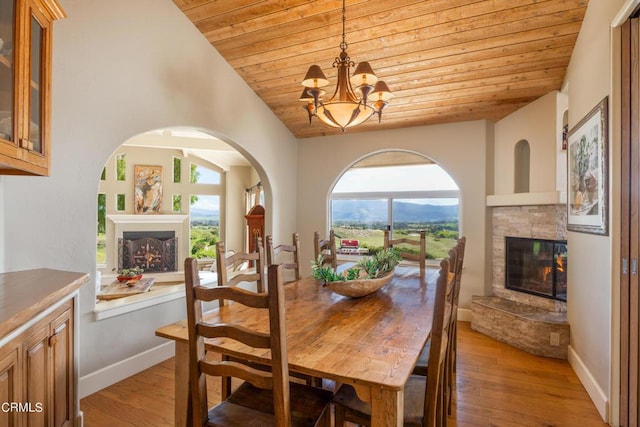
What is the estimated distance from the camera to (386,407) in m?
1.11

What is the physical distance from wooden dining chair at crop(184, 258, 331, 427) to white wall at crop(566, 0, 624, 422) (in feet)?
6.31

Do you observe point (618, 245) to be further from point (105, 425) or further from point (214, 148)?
point (214, 148)

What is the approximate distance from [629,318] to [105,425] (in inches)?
126

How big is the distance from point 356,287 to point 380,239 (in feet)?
9.76

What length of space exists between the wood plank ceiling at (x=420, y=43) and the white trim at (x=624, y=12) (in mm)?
689

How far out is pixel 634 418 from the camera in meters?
1.92

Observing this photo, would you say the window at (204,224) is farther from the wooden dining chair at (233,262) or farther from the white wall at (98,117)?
the wooden dining chair at (233,262)

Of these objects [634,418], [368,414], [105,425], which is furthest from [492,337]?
[105,425]

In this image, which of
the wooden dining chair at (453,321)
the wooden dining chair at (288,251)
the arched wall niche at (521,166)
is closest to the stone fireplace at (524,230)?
the arched wall niche at (521,166)

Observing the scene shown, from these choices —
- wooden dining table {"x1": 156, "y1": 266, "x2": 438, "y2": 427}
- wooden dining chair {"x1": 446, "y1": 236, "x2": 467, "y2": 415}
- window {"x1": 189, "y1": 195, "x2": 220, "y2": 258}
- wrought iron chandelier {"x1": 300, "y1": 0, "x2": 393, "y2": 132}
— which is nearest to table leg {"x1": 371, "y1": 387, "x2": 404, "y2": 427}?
wooden dining table {"x1": 156, "y1": 266, "x2": 438, "y2": 427}

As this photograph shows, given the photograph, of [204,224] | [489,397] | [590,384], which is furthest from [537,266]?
[204,224]

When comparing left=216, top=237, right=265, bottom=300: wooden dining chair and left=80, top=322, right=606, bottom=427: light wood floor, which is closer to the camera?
left=216, top=237, right=265, bottom=300: wooden dining chair

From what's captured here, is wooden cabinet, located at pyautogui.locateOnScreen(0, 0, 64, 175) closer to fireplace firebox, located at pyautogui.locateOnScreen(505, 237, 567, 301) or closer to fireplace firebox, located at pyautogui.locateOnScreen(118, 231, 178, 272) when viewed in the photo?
fireplace firebox, located at pyautogui.locateOnScreen(505, 237, 567, 301)

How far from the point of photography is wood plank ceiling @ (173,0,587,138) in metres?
2.73
